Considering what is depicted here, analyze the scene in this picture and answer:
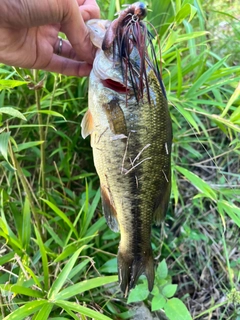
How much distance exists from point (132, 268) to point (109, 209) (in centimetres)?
25

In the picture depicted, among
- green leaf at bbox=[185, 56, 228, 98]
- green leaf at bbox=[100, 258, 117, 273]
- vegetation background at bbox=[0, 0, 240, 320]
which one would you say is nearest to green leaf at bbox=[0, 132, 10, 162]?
vegetation background at bbox=[0, 0, 240, 320]

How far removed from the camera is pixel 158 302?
1425 millimetres

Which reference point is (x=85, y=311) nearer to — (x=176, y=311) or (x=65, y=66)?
(x=176, y=311)

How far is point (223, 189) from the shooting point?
1.79m

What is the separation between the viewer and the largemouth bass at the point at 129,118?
1.12 metres

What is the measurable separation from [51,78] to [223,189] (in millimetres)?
1055

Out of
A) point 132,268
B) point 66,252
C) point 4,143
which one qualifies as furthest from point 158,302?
point 4,143

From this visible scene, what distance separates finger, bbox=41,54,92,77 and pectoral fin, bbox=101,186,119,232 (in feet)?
1.67

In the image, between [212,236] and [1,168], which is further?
[212,236]

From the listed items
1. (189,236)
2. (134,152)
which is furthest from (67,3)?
(189,236)

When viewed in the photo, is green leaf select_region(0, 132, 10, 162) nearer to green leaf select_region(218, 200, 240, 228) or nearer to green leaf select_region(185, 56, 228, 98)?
green leaf select_region(185, 56, 228, 98)

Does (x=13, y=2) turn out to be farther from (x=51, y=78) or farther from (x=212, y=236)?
(x=212, y=236)

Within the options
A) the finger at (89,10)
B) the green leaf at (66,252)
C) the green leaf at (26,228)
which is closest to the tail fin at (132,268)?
the green leaf at (66,252)

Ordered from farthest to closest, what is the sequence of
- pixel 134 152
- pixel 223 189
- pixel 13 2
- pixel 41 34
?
pixel 223 189 < pixel 41 34 < pixel 134 152 < pixel 13 2
